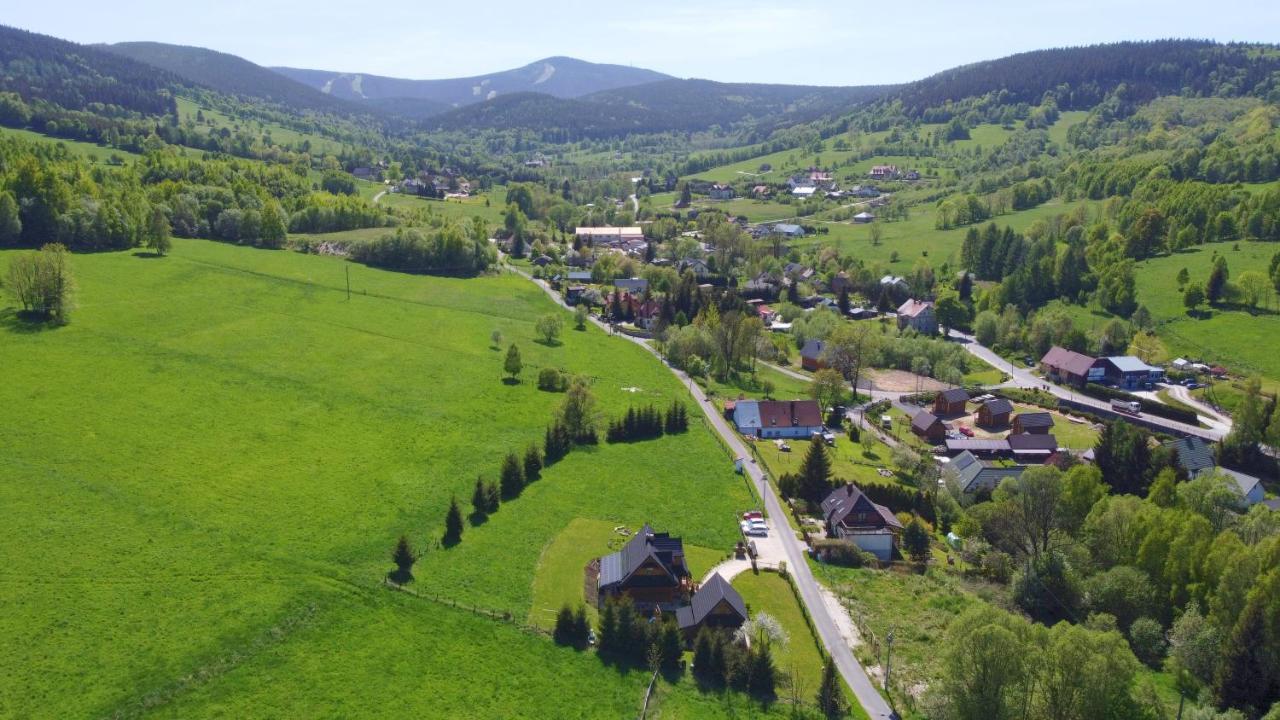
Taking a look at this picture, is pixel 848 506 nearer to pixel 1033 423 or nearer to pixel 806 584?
pixel 806 584

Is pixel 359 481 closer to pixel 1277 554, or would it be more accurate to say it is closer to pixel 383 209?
pixel 1277 554

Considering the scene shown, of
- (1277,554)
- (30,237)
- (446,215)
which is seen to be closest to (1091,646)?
(1277,554)

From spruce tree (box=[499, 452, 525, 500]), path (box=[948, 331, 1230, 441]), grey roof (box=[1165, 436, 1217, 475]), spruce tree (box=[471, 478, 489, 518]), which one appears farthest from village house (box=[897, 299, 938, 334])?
spruce tree (box=[471, 478, 489, 518])

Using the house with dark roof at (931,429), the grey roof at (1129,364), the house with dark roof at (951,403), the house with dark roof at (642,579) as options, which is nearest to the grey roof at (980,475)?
the house with dark roof at (931,429)

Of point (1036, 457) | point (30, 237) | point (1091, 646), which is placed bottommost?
point (1036, 457)

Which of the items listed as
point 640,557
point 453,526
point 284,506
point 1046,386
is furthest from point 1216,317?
point 284,506

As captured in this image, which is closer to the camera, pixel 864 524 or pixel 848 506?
pixel 864 524
